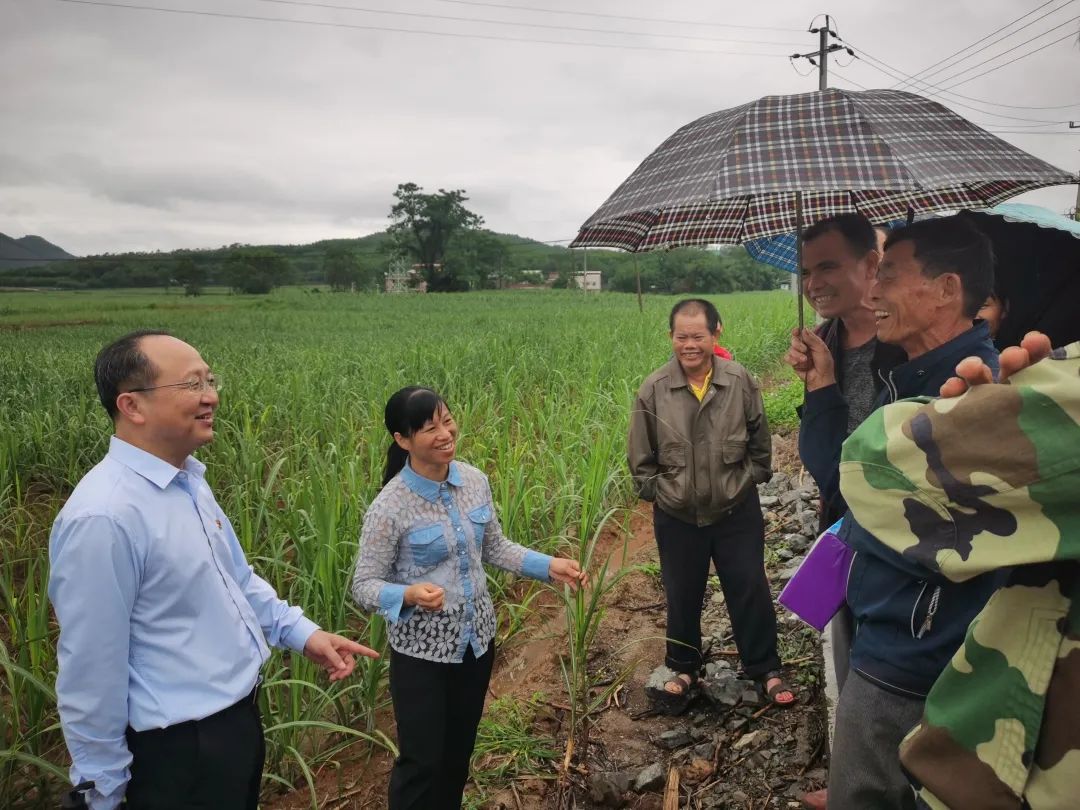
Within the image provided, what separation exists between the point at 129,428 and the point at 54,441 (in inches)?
154

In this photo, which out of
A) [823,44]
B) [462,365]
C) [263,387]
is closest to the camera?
[263,387]

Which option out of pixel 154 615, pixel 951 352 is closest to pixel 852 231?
pixel 951 352

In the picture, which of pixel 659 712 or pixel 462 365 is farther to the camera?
pixel 462 365

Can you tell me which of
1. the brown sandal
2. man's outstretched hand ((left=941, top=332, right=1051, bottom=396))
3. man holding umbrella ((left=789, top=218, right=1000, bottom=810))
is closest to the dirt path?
the brown sandal

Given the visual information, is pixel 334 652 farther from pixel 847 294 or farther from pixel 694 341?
pixel 847 294

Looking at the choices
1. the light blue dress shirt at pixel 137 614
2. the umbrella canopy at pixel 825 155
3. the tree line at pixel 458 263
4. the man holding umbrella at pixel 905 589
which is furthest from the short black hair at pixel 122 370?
the tree line at pixel 458 263

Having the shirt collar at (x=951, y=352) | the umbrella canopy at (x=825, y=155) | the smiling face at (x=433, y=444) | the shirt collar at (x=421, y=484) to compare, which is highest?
the umbrella canopy at (x=825, y=155)

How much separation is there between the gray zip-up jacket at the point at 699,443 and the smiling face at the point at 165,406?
1673 mm

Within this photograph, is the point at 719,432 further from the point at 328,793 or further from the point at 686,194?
the point at 328,793

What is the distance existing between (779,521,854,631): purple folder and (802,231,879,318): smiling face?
823mm

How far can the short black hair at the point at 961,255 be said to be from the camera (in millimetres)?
1534

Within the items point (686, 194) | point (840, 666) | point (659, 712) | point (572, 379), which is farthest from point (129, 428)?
point (572, 379)

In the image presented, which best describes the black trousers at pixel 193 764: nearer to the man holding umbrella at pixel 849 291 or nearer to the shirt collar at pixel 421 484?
the shirt collar at pixel 421 484

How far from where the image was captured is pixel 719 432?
2703mm
